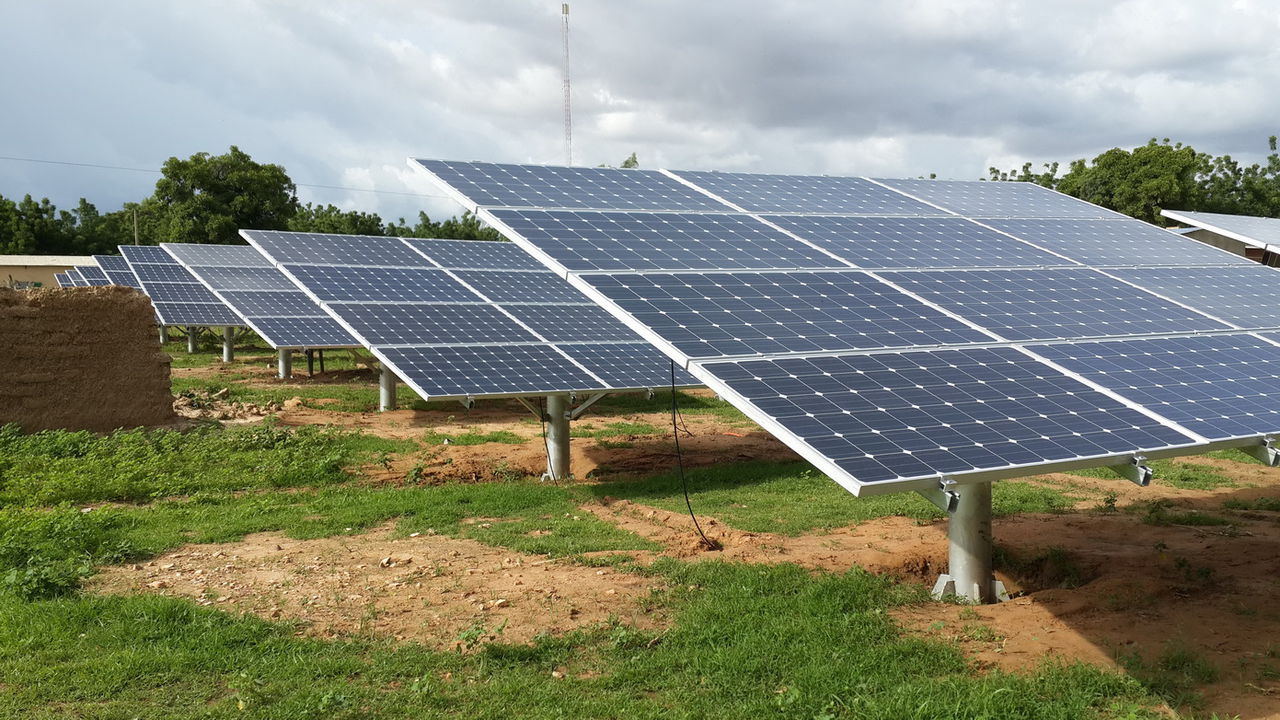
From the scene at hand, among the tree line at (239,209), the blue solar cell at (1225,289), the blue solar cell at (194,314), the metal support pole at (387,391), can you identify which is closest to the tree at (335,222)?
the tree line at (239,209)

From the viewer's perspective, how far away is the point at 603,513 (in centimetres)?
1364

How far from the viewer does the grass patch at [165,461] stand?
46.2ft

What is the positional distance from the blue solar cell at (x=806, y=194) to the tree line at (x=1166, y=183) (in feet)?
97.5

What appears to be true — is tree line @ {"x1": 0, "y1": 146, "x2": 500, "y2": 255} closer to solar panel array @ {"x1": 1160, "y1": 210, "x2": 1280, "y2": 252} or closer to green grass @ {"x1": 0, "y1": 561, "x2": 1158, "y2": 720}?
solar panel array @ {"x1": 1160, "y1": 210, "x2": 1280, "y2": 252}

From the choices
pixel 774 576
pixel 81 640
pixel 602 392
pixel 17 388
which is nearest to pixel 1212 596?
pixel 774 576

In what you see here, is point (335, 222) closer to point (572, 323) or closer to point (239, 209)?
point (239, 209)

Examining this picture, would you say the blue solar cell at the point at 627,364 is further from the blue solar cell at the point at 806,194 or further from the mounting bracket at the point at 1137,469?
the mounting bracket at the point at 1137,469

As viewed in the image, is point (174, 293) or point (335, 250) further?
point (174, 293)

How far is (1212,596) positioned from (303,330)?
77.6 ft

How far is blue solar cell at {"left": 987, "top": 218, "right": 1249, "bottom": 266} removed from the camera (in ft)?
47.3

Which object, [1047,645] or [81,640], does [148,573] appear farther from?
[1047,645]

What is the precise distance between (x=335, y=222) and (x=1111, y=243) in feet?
155

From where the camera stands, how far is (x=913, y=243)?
13172 mm

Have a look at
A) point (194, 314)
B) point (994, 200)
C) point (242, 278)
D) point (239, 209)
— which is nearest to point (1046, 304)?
point (994, 200)
